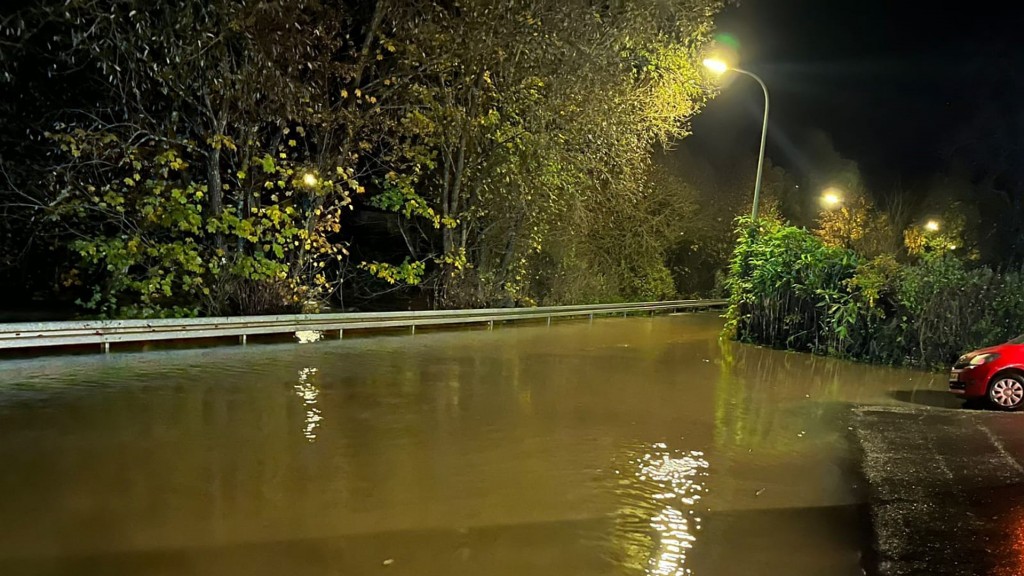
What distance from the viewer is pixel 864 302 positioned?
15.6m

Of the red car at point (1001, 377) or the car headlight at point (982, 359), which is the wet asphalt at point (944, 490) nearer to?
the red car at point (1001, 377)

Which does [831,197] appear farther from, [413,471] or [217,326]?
[413,471]

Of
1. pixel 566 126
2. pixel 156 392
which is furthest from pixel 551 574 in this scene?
pixel 566 126

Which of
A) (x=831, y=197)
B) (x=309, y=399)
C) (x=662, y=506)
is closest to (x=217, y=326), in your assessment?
(x=309, y=399)

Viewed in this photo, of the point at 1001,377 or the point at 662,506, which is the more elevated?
the point at 1001,377

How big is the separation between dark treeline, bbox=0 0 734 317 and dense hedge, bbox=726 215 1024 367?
577 centimetres

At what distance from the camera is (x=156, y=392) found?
359 inches

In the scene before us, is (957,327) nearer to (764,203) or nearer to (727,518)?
(727,518)

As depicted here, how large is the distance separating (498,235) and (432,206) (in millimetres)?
2336

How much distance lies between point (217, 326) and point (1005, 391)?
1284 cm

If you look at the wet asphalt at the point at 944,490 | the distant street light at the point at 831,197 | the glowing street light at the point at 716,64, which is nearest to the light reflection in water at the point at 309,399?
the wet asphalt at the point at 944,490

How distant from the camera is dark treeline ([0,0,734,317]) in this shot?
12539mm

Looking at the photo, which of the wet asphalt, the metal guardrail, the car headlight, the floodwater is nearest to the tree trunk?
the metal guardrail

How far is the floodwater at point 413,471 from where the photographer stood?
4680 millimetres
